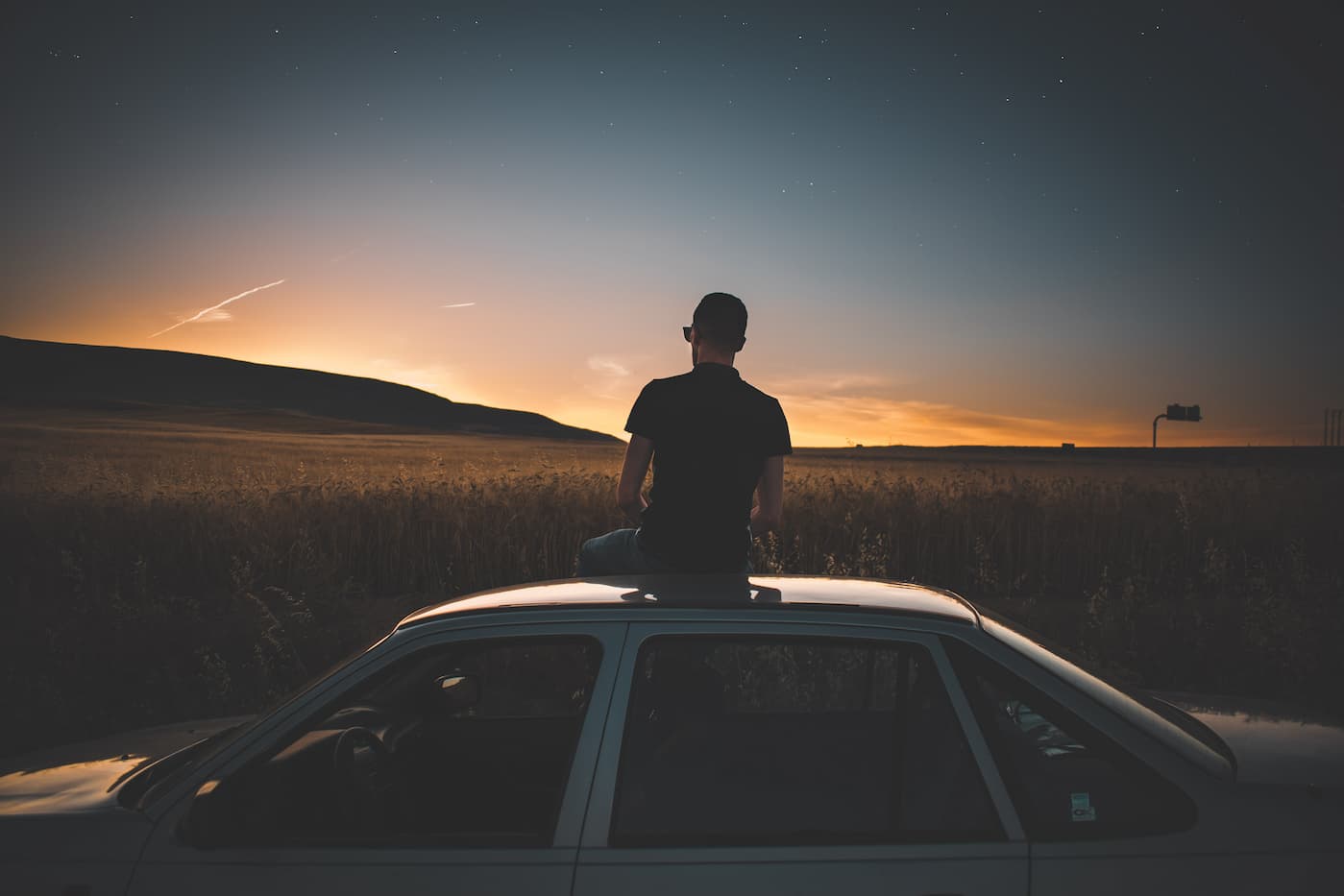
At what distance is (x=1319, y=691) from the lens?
584 centimetres

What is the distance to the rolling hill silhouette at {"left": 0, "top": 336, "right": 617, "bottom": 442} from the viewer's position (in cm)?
9112

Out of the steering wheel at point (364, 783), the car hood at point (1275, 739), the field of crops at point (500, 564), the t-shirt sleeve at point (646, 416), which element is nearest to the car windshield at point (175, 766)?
the steering wheel at point (364, 783)

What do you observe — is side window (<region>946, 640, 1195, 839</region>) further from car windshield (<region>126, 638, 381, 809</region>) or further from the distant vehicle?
car windshield (<region>126, 638, 381, 809</region>)

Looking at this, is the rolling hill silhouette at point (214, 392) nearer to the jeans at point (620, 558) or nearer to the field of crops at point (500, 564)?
the field of crops at point (500, 564)

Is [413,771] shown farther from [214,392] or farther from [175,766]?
[214,392]

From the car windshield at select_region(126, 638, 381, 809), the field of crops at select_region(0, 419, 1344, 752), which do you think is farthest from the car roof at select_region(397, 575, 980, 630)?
the field of crops at select_region(0, 419, 1344, 752)

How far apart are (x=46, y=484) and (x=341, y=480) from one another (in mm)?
4280

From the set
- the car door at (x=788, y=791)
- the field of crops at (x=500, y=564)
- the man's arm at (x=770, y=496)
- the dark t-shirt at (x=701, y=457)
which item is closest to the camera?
the car door at (x=788, y=791)

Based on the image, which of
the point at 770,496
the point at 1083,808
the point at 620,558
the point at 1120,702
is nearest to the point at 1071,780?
the point at 1083,808

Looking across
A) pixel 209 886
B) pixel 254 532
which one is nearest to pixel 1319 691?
pixel 209 886

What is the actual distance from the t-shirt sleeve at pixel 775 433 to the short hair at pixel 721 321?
1.08ft

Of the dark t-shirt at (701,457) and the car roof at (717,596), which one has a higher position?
the dark t-shirt at (701,457)

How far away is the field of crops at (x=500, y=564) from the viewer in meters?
6.49

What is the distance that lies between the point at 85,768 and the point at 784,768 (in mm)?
2228
